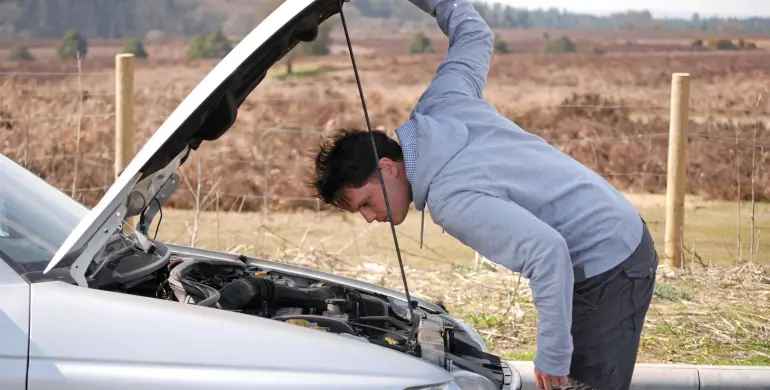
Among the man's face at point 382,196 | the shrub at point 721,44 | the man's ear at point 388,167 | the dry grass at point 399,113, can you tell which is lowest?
the dry grass at point 399,113

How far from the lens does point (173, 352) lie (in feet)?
9.02

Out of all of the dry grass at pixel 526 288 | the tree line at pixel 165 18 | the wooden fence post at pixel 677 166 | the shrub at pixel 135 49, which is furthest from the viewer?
the tree line at pixel 165 18

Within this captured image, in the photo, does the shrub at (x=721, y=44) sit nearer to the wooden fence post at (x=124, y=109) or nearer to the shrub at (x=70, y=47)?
the shrub at (x=70, y=47)

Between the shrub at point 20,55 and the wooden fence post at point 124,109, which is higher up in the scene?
the shrub at point 20,55

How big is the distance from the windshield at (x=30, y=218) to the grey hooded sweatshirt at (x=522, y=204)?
1.15 m

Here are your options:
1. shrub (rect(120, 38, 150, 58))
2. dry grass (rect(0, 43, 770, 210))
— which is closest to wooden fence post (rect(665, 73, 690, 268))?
dry grass (rect(0, 43, 770, 210))

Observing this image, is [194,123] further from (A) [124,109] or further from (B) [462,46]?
(A) [124,109]

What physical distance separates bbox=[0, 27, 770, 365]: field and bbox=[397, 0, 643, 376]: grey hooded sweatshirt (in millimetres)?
2493

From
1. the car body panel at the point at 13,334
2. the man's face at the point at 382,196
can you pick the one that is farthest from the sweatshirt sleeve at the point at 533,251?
the car body panel at the point at 13,334

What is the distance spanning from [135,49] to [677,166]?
122 ft

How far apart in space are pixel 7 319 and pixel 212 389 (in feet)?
1.87

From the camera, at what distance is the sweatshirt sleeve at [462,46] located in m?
3.74

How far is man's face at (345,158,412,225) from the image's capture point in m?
3.30

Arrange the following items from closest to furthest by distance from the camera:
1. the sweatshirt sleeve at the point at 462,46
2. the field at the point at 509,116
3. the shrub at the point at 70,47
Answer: the sweatshirt sleeve at the point at 462,46 < the field at the point at 509,116 < the shrub at the point at 70,47
